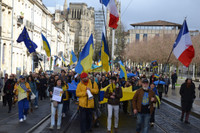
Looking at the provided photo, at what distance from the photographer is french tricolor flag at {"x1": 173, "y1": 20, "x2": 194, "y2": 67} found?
1445 cm

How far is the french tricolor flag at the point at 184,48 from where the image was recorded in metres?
14.5

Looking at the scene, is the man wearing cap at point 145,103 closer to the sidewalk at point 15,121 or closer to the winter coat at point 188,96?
the sidewalk at point 15,121

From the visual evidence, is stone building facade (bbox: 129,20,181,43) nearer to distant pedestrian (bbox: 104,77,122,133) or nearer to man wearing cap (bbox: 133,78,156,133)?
distant pedestrian (bbox: 104,77,122,133)

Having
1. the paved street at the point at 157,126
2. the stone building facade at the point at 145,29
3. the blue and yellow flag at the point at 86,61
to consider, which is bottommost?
the paved street at the point at 157,126

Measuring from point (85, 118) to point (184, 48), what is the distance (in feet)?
23.8

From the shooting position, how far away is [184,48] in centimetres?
1463

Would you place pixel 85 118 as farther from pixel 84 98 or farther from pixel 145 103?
pixel 145 103

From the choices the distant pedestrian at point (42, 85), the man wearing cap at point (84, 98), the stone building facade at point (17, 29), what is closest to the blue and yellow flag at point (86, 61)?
the man wearing cap at point (84, 98)

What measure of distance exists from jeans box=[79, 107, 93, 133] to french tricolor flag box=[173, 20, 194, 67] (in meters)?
6.33

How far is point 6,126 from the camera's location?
10.6m

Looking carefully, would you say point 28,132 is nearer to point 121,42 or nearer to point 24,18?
point 24,18

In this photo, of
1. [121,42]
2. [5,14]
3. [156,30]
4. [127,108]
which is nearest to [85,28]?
[156,30]

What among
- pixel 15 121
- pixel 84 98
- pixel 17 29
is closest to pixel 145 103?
pixel 84 98

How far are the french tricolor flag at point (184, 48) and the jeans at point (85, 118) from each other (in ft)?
20.8
